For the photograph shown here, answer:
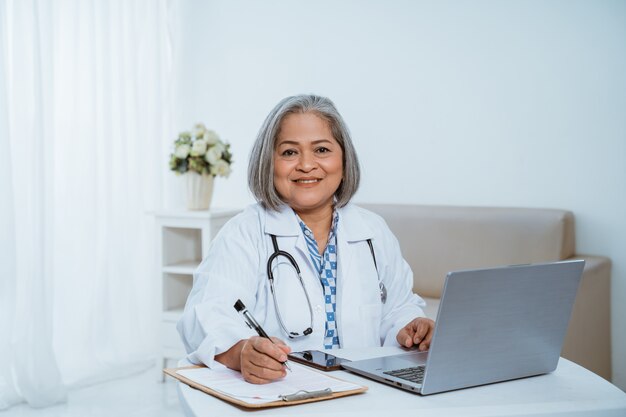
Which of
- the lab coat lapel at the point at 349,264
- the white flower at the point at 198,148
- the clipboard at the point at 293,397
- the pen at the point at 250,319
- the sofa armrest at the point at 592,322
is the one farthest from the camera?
the white flower at the point at 198,148

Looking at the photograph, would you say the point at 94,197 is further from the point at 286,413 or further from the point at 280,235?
the point at 286,413

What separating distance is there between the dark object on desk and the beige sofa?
5.11 ft

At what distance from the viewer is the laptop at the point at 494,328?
1167 mm

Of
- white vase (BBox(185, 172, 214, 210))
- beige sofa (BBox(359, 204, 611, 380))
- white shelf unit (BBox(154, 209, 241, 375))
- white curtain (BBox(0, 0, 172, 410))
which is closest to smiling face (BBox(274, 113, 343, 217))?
beige sofa (BBox(359, 204, 611, 380))

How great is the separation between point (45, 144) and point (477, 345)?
270 centimetres

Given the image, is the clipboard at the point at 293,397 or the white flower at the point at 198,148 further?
the white flower at the point at 198,148

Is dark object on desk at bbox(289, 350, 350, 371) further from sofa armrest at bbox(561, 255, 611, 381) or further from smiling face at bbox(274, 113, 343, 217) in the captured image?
sofa armrest at bbox(561, 255, 611, 381)

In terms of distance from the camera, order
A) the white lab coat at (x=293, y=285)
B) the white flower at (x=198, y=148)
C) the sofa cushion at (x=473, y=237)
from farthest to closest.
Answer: the white flower at (x=198, y=148)
the sofa cushion at (x=473, y=237)
the white lab coat at (x=293, y=285)

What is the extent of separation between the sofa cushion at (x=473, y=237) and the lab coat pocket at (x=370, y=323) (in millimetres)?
1569

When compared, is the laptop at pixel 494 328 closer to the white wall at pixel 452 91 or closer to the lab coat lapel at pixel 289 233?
the lab coat lapel at pixel 289 233

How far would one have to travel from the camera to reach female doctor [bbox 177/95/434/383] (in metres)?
1.66

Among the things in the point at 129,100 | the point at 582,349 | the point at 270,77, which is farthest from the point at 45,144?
the point at 582,349

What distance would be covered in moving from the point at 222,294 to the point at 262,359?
0.32m

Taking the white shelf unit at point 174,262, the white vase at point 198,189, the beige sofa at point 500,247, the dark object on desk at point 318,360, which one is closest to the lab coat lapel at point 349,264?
the dark object on desk at point 318,360
